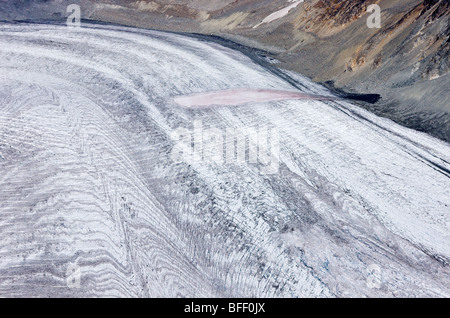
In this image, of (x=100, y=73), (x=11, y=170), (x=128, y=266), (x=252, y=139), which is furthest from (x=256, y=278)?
(x=100, y=73)

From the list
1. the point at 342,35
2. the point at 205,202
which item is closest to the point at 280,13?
the point at 342,35

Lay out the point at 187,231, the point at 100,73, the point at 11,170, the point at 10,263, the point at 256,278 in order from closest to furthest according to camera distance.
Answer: the point at 256,278, the point at 10,263, the point at 187,231, the point at 11,170, the point at 100,73

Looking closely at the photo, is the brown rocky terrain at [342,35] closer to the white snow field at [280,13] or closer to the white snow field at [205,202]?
the white snow field at [280,13]

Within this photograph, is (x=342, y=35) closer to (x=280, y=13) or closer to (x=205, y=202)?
(x=280, y=13)

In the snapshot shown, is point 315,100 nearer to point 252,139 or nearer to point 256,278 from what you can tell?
point 252,139

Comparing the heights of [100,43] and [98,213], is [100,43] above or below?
above

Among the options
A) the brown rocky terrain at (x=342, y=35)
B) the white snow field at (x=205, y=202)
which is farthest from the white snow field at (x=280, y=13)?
the white snow field at (x=205, y=202)

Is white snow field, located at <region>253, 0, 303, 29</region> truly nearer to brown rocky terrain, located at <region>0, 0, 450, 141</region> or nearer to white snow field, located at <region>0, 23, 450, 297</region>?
brown rocky terrain, located at <region>0, 0, 450, 141</region>
